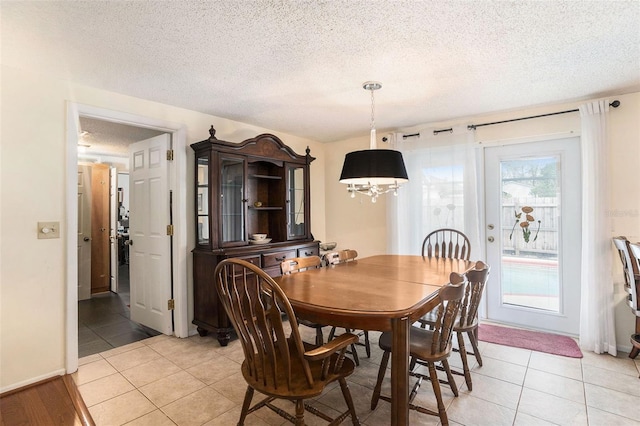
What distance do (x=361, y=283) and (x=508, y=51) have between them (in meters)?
1.83

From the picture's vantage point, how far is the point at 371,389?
7.46ft

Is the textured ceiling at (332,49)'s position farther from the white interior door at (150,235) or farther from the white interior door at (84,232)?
the white interior door at (84,232)

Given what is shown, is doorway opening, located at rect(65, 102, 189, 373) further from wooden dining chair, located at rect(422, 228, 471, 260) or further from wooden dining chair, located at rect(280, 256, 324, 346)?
wooden dining chair, located at rect(422, 228, 471, 260)

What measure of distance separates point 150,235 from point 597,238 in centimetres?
434

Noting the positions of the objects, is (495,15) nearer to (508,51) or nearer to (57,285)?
(508,51)

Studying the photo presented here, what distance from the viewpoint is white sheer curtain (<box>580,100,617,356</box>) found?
9.32ft

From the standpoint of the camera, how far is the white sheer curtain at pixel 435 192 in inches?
140

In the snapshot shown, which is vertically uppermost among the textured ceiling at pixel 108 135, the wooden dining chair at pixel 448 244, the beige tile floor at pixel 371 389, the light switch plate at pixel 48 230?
the textured ceiling at pixel 108 135

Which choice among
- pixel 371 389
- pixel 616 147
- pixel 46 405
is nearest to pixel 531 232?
pixel 616 147

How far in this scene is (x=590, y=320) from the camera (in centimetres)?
288

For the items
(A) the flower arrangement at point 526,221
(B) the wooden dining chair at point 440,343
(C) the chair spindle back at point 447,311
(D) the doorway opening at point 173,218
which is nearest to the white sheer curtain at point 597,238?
(A) the flower arrangement at point 526,221

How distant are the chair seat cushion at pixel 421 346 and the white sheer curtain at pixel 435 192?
5.60 feet

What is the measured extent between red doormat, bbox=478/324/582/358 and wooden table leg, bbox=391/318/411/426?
6.49ft

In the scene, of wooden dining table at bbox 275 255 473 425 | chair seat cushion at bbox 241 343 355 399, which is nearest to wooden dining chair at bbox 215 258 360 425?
chair seat cushion at bbox 241 343 355 399
